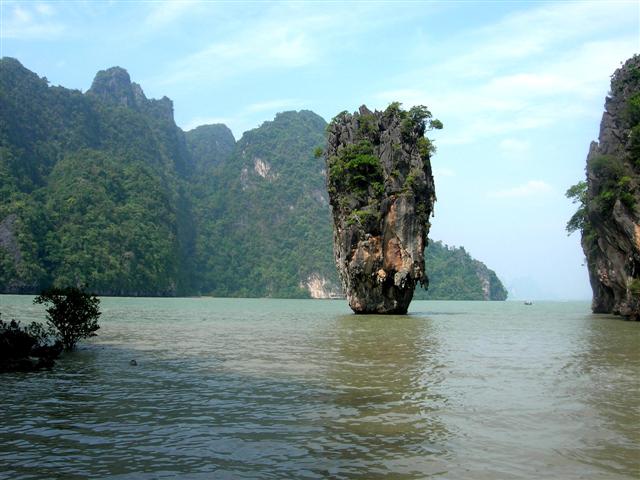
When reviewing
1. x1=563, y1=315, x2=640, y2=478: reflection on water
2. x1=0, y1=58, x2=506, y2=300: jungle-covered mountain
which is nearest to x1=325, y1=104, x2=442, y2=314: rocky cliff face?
x1=563, y1=315, x2=640, y2=478: reflection on water

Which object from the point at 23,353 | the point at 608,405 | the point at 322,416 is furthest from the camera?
the point at 23,353

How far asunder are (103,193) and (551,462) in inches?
4757

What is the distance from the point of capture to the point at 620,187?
115ft

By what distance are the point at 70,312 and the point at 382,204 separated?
2990 cm

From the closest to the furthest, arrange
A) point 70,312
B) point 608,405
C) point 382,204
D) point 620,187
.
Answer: point 608,405
point 70,312
point 620,187
point 382,204

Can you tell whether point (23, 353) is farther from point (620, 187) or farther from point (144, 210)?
point (144, 210)

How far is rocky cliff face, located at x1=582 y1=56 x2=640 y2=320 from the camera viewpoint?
3438 cm

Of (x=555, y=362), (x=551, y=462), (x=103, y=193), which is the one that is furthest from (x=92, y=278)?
(x=551, y=462)

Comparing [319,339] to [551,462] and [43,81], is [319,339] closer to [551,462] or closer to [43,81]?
[551,462]

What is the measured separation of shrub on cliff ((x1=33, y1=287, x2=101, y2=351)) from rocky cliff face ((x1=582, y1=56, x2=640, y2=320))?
3122cm

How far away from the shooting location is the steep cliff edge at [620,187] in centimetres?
3438

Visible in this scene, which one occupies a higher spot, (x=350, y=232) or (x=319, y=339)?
(x=350, y=232)

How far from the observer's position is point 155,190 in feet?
434

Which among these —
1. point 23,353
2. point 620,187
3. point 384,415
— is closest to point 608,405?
point 384,415
